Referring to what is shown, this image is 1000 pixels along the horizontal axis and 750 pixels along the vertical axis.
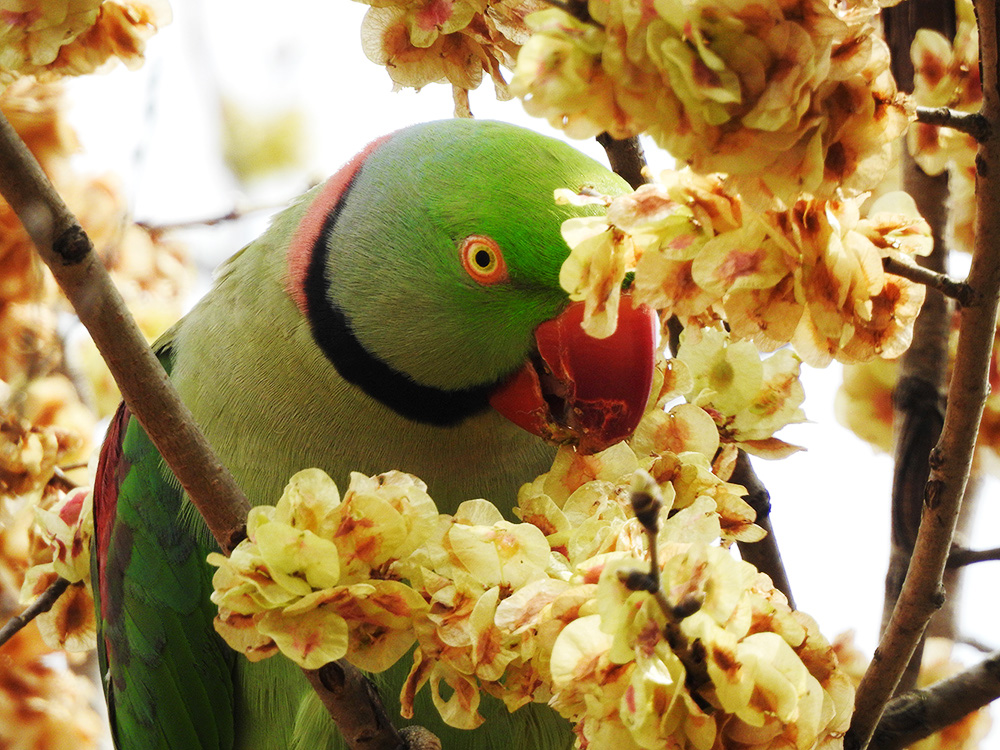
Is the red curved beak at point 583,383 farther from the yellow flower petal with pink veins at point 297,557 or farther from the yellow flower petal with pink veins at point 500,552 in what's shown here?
the yellow flower petal with pink veins at point 297,557

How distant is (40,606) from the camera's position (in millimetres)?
2275

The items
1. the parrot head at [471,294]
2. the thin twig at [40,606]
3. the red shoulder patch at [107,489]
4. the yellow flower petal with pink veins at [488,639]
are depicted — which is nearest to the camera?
the yellow flower petal with pink veins at [488,639]

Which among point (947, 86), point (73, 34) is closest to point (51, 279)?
point (73, 34)

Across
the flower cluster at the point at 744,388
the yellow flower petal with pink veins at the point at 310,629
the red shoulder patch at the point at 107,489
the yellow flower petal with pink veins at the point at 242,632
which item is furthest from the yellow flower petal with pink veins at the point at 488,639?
the red shoulder patch at the point at 107,489

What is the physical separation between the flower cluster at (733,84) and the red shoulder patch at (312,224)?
1.31m

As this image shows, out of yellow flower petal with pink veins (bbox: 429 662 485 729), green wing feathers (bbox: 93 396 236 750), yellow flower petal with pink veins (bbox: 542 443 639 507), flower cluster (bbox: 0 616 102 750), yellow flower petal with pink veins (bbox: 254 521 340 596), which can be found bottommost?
flower cluster (bbox: 0 616 102 750)

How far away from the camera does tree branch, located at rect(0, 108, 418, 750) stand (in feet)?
4.28

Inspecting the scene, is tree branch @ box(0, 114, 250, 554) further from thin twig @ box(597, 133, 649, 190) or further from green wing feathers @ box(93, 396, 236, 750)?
thin twig @ box(597, 133, 649, 190)

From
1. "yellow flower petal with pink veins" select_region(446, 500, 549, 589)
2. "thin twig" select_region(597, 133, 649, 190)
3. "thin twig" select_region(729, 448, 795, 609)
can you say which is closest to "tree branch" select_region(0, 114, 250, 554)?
"yellow flower petal with pink veins" select_region(446, 500, 549, 589)

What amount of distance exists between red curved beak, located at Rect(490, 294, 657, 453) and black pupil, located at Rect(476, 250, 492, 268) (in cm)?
18

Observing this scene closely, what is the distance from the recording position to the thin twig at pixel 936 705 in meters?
1.76

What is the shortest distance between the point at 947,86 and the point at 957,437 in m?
0.92

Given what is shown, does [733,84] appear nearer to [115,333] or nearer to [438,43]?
[115,333]

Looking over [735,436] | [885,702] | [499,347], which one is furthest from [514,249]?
[885,702]
